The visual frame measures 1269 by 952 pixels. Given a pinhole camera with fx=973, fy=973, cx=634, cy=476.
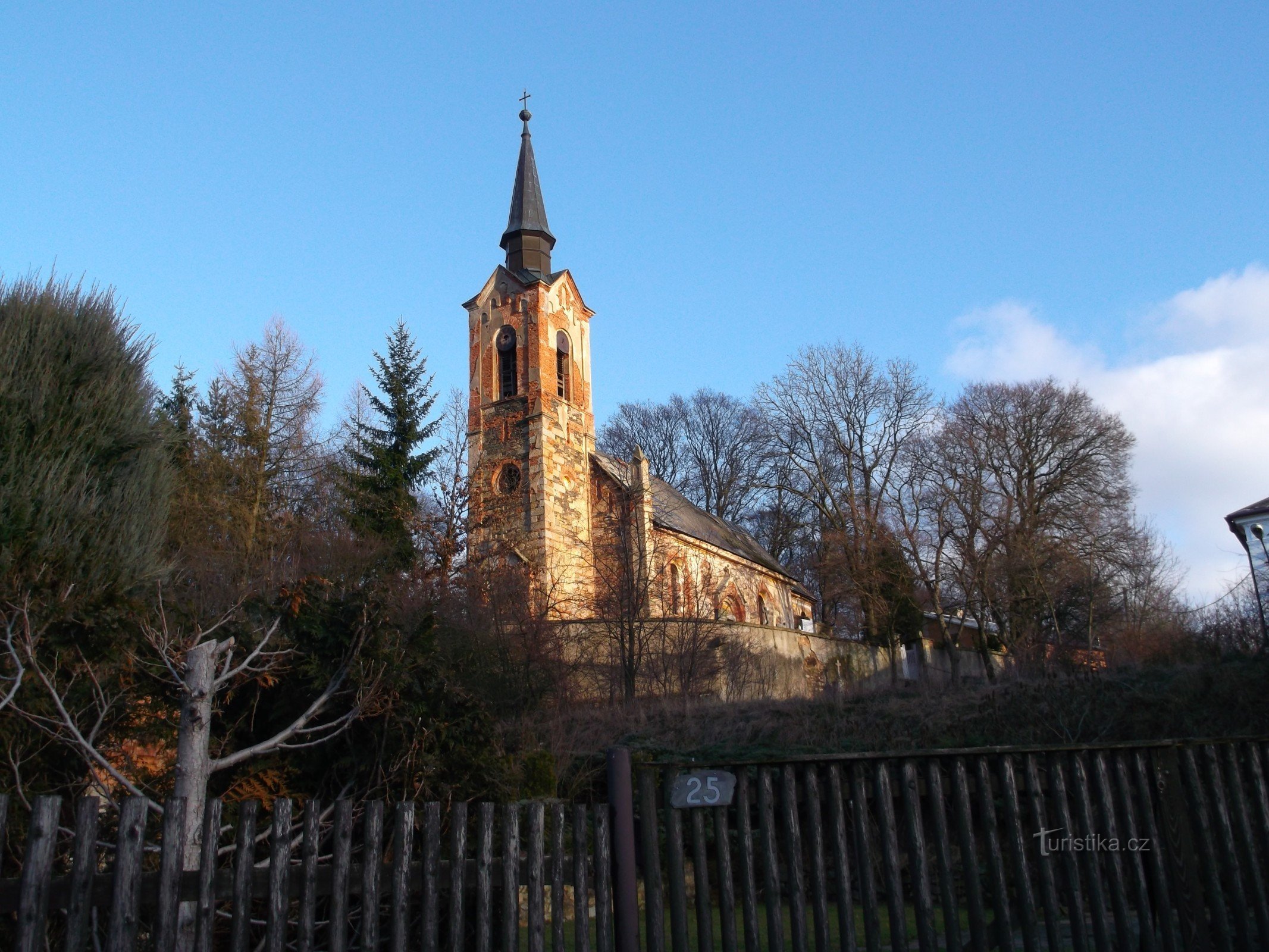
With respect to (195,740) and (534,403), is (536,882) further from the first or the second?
(534,403)

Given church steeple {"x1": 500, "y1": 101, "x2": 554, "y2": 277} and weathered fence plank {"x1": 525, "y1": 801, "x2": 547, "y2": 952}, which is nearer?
weathered fence plank {"x1": 525, "y1": 801, "x2": 547, "y2": 952}

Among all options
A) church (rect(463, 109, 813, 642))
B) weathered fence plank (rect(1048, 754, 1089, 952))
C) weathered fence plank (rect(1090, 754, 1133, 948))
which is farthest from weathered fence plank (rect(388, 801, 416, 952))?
church (rect(463, 109, 813, 642))

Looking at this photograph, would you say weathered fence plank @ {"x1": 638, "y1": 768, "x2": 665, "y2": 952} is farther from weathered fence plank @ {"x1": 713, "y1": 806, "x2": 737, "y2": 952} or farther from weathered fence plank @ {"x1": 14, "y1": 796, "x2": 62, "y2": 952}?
weathered fence plank @ {"x1": 14, "y1": 796, "x2": 62, "y2": 952}

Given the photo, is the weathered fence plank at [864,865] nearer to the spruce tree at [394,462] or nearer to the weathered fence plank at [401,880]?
the weathered fence plank at [401,880]

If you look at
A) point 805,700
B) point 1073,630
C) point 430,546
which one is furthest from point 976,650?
point 430,546

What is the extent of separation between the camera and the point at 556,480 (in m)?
30.3

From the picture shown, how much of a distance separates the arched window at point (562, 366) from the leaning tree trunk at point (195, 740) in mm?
26950

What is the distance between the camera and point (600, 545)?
87.8ft

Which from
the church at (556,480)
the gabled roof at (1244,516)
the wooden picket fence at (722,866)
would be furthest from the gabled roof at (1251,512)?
the wooden picket fence at (722,866)

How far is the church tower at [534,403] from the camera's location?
95.5 feet

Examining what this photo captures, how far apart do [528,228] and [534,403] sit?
750cm

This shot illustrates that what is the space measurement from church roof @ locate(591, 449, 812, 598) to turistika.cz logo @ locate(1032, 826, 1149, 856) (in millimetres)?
23728

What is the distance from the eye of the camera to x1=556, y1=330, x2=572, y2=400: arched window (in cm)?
3247

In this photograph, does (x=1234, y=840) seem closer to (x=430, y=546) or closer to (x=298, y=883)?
(x=298, y=883)
